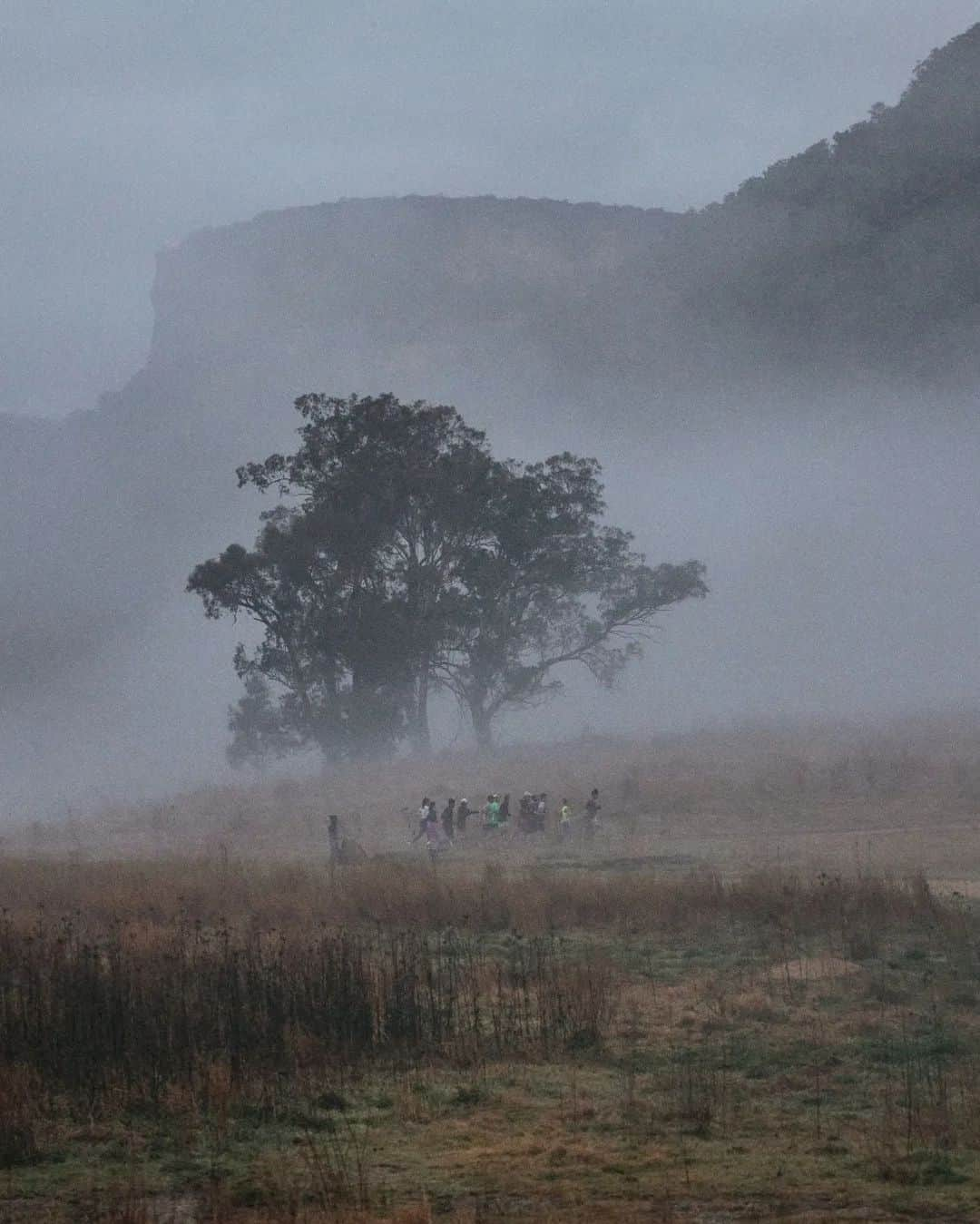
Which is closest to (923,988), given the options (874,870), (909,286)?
(874,870)

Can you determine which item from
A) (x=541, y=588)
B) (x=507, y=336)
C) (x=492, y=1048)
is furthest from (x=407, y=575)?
(x=507, y=336)

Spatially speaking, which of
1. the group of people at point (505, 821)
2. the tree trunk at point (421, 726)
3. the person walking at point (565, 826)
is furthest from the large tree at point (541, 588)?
the person walking at point (565, 826)

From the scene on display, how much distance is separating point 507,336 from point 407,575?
104 meters

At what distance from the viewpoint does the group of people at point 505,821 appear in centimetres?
3216

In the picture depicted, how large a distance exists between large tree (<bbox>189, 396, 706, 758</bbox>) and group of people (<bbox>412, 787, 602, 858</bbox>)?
1833cm

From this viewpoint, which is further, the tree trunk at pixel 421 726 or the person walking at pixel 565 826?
the tree trunk at pixel 421 726

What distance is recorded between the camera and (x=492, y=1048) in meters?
13.0

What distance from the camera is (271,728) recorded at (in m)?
59.0

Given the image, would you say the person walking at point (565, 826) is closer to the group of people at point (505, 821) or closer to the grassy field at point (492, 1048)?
the group of people at point (505, 821)

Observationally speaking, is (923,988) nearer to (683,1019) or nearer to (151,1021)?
(683,1019)

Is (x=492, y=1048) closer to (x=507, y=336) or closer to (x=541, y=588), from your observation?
(x=541, y=588)

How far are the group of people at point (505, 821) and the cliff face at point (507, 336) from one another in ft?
199

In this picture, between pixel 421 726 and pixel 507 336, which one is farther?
pixel 507 336

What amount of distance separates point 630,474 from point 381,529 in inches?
2503
